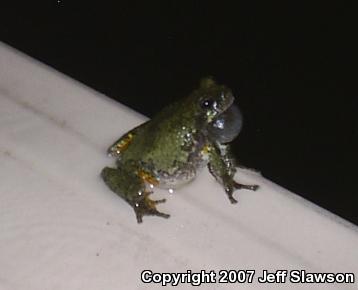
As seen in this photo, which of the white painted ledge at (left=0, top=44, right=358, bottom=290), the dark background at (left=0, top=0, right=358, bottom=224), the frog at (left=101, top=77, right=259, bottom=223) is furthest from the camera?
the dark background at (left=0, top=0, right=358, bottom=224)

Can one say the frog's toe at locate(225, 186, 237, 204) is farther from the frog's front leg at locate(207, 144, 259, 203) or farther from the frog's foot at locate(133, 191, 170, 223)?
the frog's foot at locate(133, 191, 170, 223)

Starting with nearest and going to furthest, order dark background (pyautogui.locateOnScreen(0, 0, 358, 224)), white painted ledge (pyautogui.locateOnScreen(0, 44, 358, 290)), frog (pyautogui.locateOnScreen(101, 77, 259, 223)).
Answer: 1. white painted ledge (pyautogui.locateOnScreen(0, 44, 358, 290))
2. frog (pyautogui.locateOnScreen(101, 77, 259, 223))
3. dark background (pyautogui.locateOnScreen(0, 0, 358, 224))

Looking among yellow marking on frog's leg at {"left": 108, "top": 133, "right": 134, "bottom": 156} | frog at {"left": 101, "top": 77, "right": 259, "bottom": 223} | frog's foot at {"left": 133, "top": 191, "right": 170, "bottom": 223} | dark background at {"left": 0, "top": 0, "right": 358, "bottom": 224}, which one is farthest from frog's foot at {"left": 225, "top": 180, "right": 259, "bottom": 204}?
dark background at {"left": 0, "top": 0, "right": 358, "bottom": 224}

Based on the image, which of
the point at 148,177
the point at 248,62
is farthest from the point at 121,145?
the point at 248,62

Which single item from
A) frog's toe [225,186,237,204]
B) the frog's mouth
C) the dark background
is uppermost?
the frog's mouth

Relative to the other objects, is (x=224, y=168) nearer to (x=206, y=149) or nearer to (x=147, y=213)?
(x=206, y=149)

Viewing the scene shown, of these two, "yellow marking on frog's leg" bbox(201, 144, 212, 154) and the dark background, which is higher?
"yellow marking on frog's leg" bbox(201, 144, 212, 154)

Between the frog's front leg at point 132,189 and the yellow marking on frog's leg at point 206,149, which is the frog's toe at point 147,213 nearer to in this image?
the frog's front leg at point 132,189
